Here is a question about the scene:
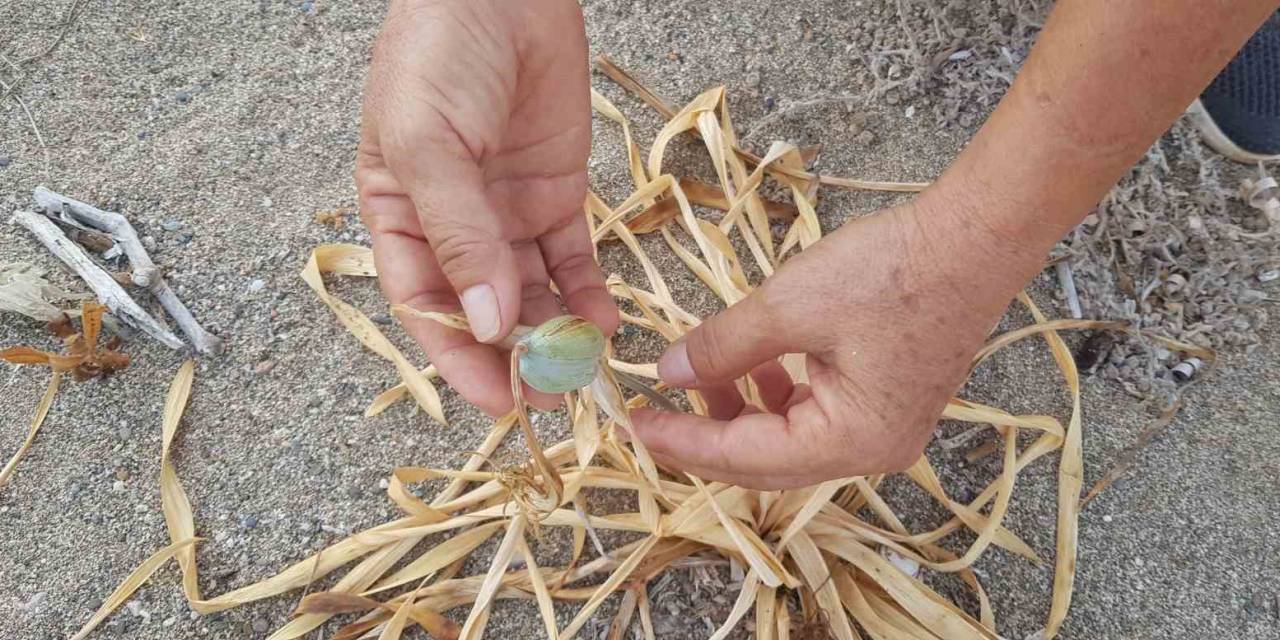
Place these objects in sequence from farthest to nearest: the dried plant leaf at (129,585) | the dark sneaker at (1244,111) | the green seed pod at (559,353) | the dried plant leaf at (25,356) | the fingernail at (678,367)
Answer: the dark sneaker at (1244,111) → the dried plant leaf at (25,356) → the dried plant leaf at (129,585) → the fingernail at (678,367) → the green seed pod at (559,353)

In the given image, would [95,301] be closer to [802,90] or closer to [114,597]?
[114,597]

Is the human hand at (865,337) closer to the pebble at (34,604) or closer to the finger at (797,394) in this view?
the finger at (797,394)

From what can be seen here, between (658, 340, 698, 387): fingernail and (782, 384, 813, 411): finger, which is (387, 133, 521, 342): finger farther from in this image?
(782, 384, 813, 411): finger

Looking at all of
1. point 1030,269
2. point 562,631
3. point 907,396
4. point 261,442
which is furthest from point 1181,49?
point 261,442

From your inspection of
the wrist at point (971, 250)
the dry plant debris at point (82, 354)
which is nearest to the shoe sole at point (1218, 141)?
the wrist at point (971, 250)

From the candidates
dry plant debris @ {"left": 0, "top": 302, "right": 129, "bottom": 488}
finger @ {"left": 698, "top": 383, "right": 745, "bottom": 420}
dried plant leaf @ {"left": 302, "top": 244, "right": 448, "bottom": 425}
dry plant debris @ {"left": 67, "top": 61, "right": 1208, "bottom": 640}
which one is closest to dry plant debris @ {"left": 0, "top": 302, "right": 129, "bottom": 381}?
dry plant debris @ {"left": 0, "top": 302, "right": 129, "bottom": 488}

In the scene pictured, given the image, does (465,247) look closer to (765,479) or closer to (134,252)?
(765,479)
